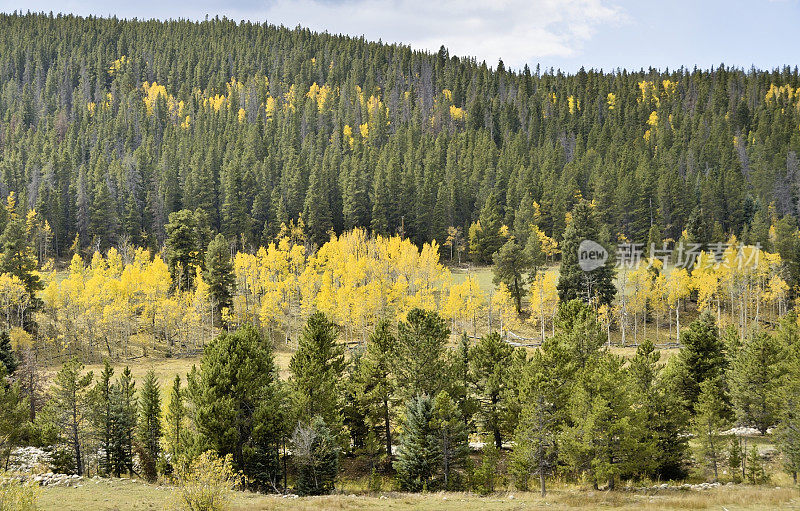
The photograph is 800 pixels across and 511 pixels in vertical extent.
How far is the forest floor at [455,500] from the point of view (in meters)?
26.5

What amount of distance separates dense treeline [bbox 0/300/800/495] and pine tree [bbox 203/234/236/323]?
28695 millimetres

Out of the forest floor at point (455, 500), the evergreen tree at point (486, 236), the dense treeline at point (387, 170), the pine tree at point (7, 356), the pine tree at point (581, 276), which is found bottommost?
the forest floor at point (455, 500)

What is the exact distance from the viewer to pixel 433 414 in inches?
1404

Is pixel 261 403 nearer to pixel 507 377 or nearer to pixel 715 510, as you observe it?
pixel 507 377

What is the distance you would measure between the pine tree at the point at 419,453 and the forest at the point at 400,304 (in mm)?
159

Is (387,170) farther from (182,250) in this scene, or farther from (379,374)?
(379,374)

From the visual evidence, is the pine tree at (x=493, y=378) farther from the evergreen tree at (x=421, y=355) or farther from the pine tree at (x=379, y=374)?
the pine tree at (x=379, y=374)

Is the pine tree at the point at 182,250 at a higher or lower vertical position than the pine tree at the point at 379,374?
higher

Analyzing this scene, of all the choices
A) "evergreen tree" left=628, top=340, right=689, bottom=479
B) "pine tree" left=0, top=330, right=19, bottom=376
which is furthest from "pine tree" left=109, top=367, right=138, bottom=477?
"evergreen tree" left=628, top=340, right=689, bottom=479

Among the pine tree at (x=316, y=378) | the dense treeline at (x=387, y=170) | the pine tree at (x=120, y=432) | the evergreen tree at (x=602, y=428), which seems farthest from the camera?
the dense treeline at (x=387, y=170)

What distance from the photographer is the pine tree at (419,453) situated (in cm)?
3503

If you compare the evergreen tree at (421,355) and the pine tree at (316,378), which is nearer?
the pine tree at (316,378)

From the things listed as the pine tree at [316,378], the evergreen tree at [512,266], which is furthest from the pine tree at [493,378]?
the evergreen tree at [512,266]

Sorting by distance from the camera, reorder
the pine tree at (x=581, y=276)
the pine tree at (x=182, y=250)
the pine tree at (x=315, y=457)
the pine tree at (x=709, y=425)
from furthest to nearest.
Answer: the pine tree at (x=182, y=250) → the pine tree at (x=581, y=276) → the pine tree at (x=709, y=425) → the pine tree at (x=315, y=457)
